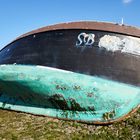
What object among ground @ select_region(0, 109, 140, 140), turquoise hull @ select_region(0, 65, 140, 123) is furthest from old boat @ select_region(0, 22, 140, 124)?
ground @ select_region(0, 109, 140, 140)

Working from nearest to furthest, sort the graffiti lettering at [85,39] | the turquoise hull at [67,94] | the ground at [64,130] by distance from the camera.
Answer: the ground at [64,130] < the turquoise hull at [67,94] < the graffiti lettering at [85,39]

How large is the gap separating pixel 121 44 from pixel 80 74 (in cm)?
135

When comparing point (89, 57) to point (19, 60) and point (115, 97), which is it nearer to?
point (115, 97)

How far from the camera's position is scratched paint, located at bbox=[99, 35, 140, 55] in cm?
800

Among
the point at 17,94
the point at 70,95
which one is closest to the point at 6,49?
the point at 17,94

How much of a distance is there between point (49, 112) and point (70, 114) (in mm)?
652

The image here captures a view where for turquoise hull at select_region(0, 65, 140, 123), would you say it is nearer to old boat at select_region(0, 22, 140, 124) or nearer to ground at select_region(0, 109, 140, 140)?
old boat at select_region(0, 22, 140, 124)

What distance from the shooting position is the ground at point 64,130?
23.2 ft

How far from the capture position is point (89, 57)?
822cm

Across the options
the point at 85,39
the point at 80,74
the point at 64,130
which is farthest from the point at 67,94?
the point at 85,39

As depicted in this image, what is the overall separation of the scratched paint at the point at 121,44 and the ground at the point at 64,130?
5.34 feet

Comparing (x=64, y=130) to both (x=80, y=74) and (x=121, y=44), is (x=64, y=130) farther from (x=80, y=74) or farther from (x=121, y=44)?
(x=121, y=44)

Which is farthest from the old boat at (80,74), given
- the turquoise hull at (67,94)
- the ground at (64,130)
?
the ground at (64,130)

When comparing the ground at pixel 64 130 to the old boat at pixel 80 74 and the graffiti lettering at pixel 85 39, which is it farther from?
the graffiti lettering at pixel 85 39
